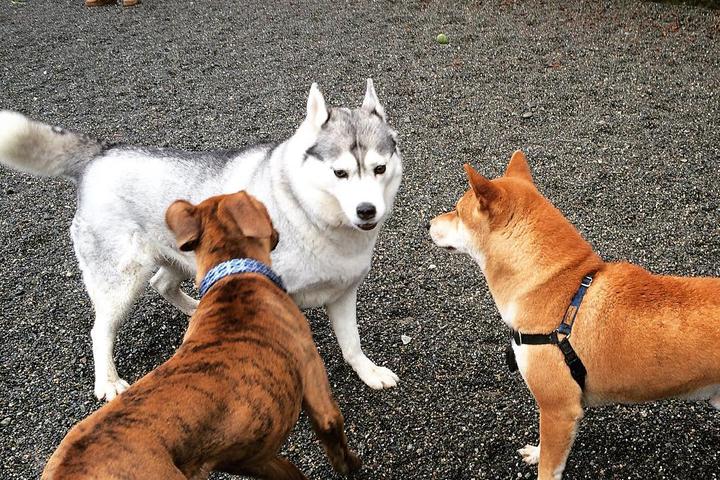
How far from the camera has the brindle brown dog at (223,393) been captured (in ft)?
6.04

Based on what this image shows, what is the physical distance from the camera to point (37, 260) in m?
4.80

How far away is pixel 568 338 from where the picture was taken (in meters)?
2.46

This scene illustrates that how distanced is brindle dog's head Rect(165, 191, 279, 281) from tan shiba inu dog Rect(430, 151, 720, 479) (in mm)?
932

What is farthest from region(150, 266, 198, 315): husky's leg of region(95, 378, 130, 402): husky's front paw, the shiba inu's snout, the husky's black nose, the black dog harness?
the black dog harness

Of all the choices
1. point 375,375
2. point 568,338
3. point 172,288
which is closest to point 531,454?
point 568,338

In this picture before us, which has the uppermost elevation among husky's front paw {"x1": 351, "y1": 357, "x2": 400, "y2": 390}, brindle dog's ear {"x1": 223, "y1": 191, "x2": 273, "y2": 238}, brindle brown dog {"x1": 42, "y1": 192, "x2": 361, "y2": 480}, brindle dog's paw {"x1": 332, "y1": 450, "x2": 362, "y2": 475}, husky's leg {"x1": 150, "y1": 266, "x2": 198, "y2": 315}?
brindle dog's ear {"x1": 223, "y1": 191, "x2": 273, "y2": 238}

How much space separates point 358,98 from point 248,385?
17.2 feet

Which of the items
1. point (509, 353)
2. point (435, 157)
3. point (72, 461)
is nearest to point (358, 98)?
point (435, 157)

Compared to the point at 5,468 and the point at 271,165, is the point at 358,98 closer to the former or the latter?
the point at 271,165

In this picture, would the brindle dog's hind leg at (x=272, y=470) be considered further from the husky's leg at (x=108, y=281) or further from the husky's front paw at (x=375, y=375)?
the husky's leg at (x=108, y=281)

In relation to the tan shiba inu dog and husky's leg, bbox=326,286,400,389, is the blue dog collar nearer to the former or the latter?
Answer: husky's leg, bbox=326,286,400,389

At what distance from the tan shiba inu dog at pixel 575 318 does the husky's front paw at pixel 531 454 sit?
0.71 feet

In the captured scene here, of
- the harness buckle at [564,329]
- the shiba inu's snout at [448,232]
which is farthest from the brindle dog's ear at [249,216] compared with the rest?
the harness buckle at [564,329]

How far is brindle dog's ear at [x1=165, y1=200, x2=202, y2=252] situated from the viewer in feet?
8.63
